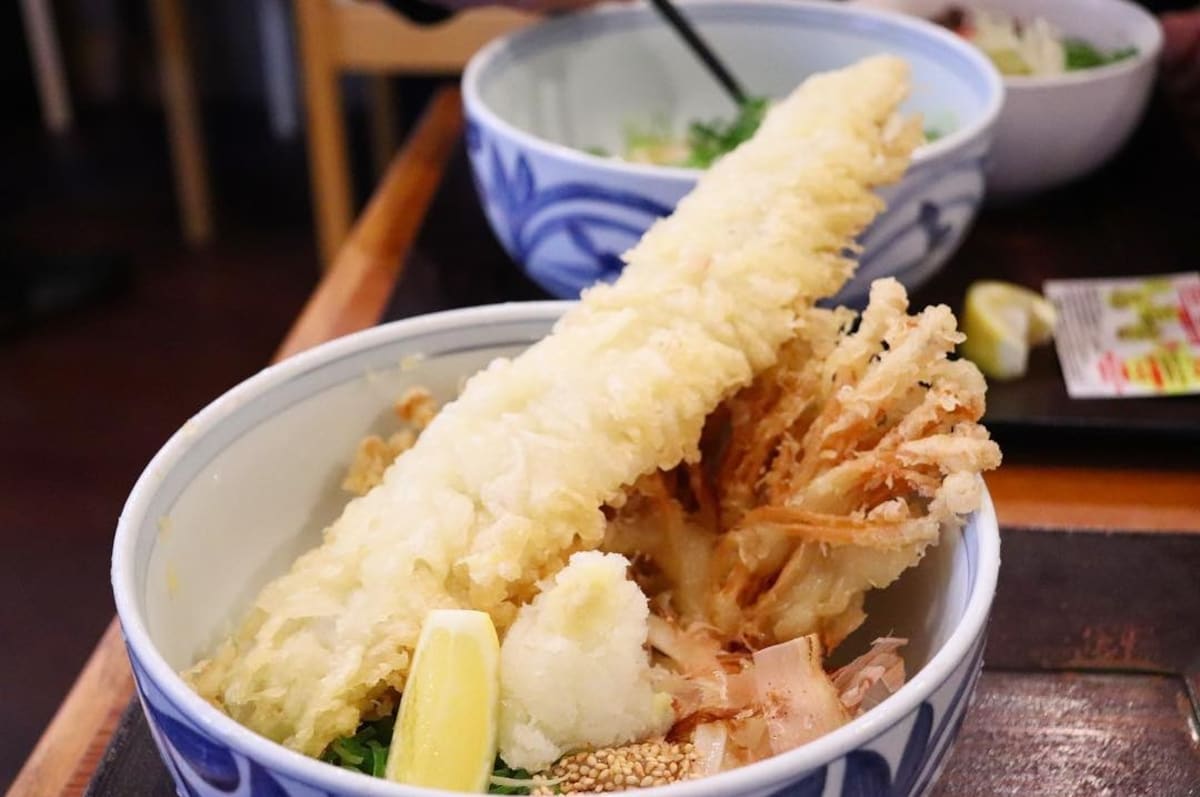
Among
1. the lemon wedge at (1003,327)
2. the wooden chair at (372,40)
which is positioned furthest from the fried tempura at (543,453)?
the wooden chair at (372,40)

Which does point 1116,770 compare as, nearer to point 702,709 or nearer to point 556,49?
point 702,709

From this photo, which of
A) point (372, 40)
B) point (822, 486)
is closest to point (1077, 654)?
point (822, 486)

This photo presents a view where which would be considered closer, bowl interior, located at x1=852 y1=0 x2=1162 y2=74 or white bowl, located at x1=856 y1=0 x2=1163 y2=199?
white bowl, located at x1=856 y1=0 x2=1163 y2=199

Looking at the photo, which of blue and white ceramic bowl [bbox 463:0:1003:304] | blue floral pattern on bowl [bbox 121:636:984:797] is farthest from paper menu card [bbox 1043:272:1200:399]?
blue floral pattern on bowl [bbox 121:636:984:797]

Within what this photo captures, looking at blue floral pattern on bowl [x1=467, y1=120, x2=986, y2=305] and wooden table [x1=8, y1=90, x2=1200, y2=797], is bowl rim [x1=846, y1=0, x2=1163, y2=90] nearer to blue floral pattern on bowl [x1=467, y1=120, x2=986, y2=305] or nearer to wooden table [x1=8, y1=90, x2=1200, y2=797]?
blue floral pattern on bowl [x1=467, y1=120, x2=986, y2=305]

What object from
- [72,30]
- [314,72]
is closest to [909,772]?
[314,72]

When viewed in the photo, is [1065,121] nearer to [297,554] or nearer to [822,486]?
[822,486]
